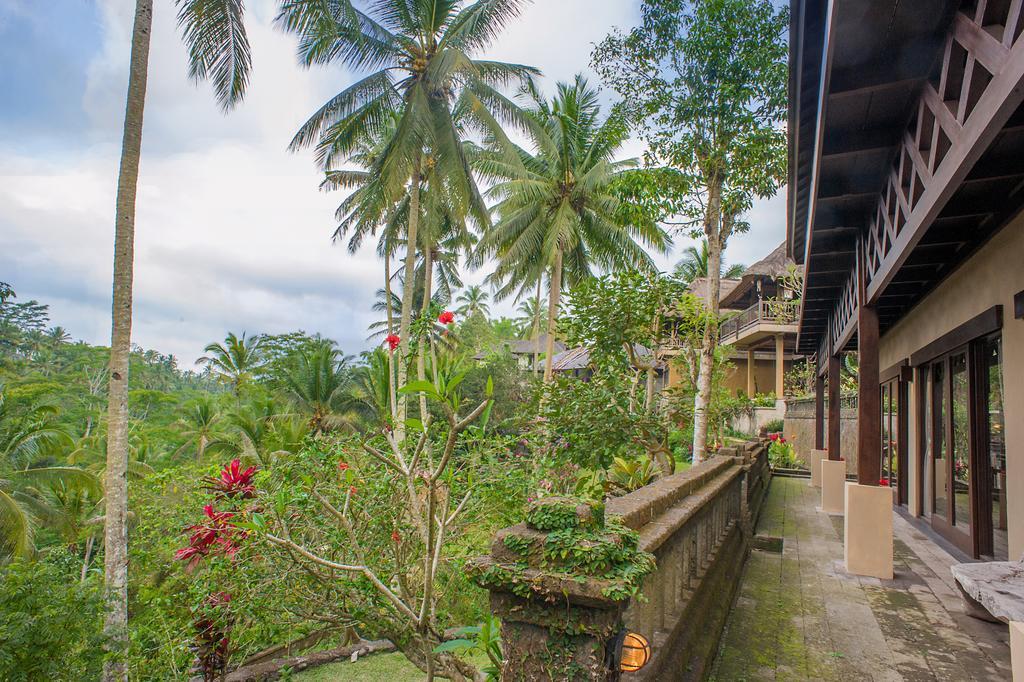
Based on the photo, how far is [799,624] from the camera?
3.93m

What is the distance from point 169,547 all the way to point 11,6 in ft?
46.9

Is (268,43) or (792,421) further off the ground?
(268,43)

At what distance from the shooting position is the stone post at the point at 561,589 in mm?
1627

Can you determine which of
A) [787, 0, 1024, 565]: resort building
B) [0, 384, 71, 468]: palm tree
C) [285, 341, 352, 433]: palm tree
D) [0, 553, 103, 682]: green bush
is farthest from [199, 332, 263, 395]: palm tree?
[787, 0, 1024, 565]: resort building

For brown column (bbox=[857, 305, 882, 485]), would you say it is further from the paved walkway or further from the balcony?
the balcony

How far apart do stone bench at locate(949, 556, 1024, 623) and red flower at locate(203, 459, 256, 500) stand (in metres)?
4.05

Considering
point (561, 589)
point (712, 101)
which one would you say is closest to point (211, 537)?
point (561, 589)

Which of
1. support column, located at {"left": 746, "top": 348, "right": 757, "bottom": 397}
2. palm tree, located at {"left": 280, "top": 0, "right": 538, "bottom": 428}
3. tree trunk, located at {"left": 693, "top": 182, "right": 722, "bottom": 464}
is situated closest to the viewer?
tree trunk, located at {"left": 693, "top": 182, "right": 722, "bottom": 464}

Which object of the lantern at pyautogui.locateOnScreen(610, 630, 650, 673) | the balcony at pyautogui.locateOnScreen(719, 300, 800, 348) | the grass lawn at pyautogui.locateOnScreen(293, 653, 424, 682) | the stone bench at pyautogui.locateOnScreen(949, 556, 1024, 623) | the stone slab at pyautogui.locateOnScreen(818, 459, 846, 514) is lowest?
the grass lawn at pyautogui.locateOnScreen(293, 653, 424, 682)

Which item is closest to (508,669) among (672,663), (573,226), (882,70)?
(672,663)

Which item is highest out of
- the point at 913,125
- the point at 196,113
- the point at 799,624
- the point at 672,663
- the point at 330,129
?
the point at 330,129

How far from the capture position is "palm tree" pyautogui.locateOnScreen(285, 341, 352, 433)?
21.2 meters

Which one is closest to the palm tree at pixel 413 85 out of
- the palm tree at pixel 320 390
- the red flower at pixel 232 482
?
the palm tree at pixel 320 390

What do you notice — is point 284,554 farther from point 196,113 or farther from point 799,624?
point 196,113
